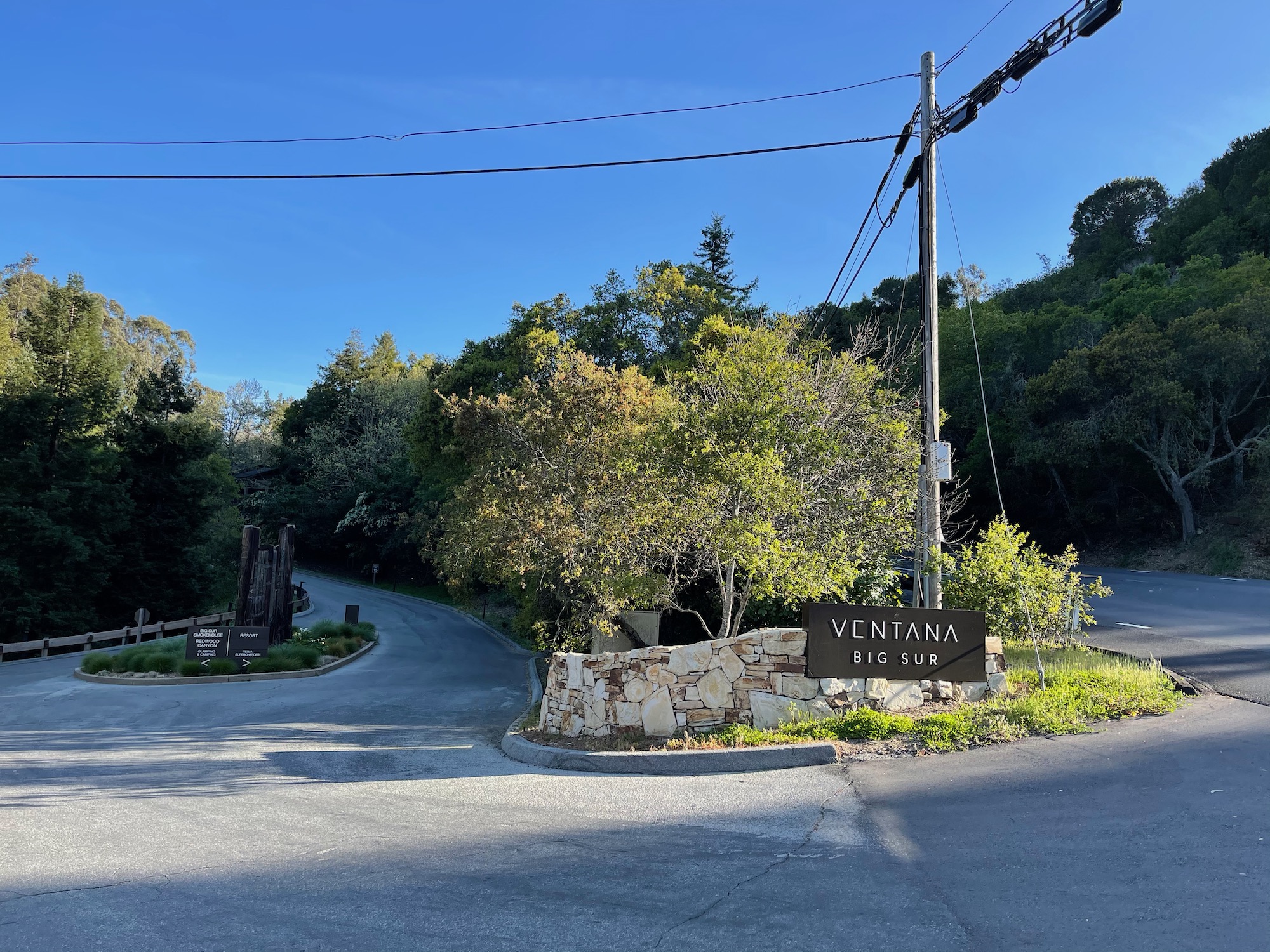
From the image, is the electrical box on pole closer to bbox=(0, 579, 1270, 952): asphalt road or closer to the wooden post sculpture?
bbox=(0, 579, 1270, 952): asphalt road

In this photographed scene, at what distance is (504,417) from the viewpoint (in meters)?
16.3

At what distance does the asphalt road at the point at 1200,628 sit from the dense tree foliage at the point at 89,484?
110ft

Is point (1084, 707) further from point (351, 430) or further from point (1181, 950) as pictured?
point (351, 430)

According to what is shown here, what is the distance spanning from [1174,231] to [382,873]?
5868 cm

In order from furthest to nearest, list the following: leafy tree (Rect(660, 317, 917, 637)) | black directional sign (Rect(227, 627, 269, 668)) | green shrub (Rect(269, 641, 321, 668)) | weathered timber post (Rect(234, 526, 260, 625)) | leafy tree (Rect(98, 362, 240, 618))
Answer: leafy tree (Rect(98, 362, 240, 618)) < weathered timber post (Rect(234, 526, 260, 625)) < green shrub (Rect(269, 641, 321, 668)) < black directional sign (Rect(227, 627, 269, 668)) < leafy tree (Rect(660, 317, 917, 637))

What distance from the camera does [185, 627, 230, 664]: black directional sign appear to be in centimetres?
1977

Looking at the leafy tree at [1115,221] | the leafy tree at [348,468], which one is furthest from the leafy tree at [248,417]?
the leafy tree at [1115,221]

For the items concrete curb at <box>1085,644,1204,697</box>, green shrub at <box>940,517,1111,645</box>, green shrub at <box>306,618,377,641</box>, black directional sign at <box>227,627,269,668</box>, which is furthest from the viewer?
green shrub at <box>306,618,377,641</box>

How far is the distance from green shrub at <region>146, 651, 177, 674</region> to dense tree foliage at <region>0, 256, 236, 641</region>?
13.9 metres

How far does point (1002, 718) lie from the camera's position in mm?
7969

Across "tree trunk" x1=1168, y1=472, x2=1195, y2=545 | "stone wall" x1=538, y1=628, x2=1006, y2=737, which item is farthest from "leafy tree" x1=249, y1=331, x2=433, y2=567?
"stone wall" x1=538, y1=628, x2=1006, y2=737

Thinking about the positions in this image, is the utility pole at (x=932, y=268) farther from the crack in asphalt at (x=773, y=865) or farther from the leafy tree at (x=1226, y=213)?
the leafy tree at (x=1226, y=213)

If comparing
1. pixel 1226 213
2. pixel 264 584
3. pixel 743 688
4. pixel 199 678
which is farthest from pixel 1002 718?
pixel 1226 213

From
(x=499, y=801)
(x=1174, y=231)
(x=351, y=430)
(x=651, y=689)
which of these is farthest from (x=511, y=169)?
(x=351, y=430)
